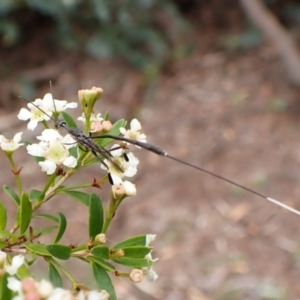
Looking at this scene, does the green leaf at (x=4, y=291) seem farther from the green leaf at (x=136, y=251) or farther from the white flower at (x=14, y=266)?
the green leaf at (x=136, y=251)

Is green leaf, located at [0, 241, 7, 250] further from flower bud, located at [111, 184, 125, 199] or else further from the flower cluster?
flower bud, located at [111, 184, 125, 199]

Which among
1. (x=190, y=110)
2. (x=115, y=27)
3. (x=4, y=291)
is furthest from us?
(x=115, y=27)

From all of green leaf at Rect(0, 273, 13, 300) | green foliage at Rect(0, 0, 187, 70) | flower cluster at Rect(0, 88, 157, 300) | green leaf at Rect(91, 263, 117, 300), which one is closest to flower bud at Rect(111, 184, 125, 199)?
flower cluster at Rect(0, 88, 157, 300)

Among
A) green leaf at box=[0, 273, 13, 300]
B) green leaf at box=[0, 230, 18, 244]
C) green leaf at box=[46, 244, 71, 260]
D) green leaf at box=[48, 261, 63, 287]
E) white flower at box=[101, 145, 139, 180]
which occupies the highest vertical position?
white flower at box=[101, 145, 139, 180]

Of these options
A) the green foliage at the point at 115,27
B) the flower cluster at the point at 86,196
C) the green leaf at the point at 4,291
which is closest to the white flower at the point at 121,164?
the flower cluster at the point at 86,196

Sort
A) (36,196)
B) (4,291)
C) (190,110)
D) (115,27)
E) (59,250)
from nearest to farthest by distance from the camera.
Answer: (4,291) < (59,250) < (36,196) < (190,110) < (115,27)

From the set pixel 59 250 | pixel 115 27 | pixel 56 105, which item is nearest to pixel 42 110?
pixel 56 105

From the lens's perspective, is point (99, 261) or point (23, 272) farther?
point (99, 261)

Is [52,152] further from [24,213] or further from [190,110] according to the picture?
[190,110]
